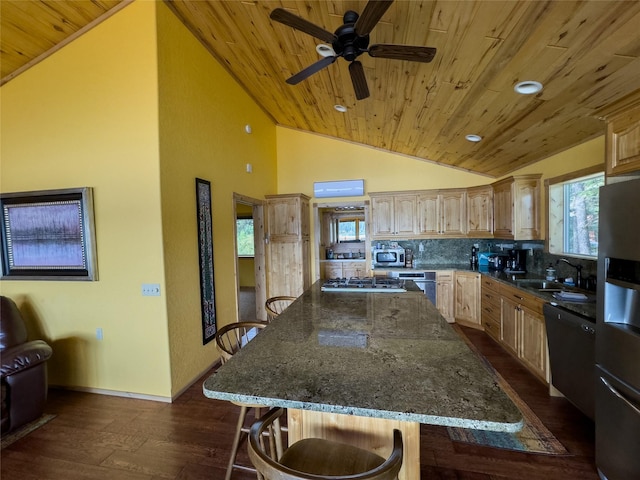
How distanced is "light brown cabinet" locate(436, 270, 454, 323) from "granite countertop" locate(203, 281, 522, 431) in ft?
9.60

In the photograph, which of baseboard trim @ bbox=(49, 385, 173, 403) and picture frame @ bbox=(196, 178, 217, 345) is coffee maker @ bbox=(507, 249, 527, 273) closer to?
picture frame @ bbox=(196, 178, 217, 345)

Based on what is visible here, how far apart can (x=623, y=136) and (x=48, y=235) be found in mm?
4594

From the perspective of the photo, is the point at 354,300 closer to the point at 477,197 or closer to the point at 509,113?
the point at 509,113

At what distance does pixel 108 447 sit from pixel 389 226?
4.34m

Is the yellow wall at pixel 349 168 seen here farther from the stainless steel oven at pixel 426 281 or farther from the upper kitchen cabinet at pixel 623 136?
the upper kitchen cabinet at pixel 623 136

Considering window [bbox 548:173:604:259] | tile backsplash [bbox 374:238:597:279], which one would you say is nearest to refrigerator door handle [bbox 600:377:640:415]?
window [bbox 548:173:604:259]

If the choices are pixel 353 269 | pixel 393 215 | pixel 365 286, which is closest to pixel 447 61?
pixel 365 286

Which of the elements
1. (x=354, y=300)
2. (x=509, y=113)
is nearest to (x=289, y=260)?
(x=354, y=300)

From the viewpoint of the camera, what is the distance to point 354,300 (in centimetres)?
232

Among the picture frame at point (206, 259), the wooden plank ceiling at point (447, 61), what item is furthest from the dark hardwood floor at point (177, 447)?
the wooden plank ceiling at point (447, 61)

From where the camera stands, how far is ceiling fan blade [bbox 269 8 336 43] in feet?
5.30

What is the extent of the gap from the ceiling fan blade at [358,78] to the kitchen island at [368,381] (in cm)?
167

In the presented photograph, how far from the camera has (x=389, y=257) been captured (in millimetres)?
4918

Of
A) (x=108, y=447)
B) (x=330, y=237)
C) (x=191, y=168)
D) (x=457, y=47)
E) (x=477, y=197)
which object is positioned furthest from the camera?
(x=330, y=237)
